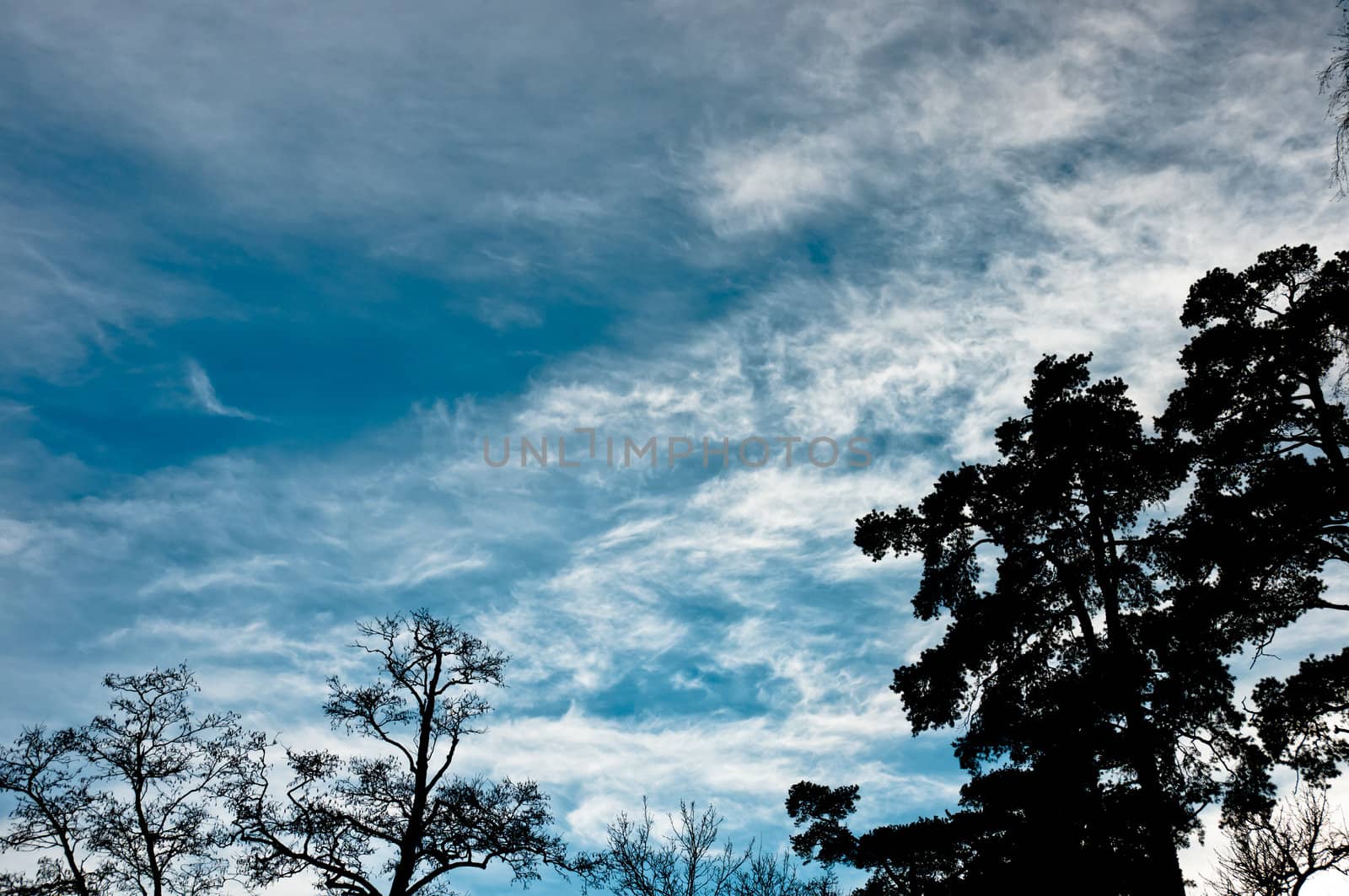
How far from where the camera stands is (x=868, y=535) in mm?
17859

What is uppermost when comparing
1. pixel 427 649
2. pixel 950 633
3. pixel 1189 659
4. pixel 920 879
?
pixel 427 649

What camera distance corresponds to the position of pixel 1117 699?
14359 millimetres

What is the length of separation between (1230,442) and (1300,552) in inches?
95.4

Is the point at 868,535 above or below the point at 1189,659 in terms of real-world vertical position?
above

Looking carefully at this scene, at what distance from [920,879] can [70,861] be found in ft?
77.6

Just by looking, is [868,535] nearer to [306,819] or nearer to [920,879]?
[920,879]

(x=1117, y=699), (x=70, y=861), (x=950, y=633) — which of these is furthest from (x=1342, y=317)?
(x=70, y=861)

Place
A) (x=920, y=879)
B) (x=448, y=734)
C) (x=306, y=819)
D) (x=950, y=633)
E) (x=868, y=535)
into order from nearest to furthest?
(x=950, y=633) < (x=868, y=535) < (x=306, y=819) < (x=448, y=734) < (x=920, y=879)

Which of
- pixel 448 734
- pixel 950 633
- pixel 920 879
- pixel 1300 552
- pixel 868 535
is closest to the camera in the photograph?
pixel 1300 552

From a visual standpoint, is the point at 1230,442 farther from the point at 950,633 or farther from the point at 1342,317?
the point at 950,633

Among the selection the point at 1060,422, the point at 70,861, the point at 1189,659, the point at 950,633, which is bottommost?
the point at 70,861

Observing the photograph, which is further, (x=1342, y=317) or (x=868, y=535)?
(x=868, y=535)

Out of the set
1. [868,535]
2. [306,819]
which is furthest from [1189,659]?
[306,819]

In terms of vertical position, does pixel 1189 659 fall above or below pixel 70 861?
above
